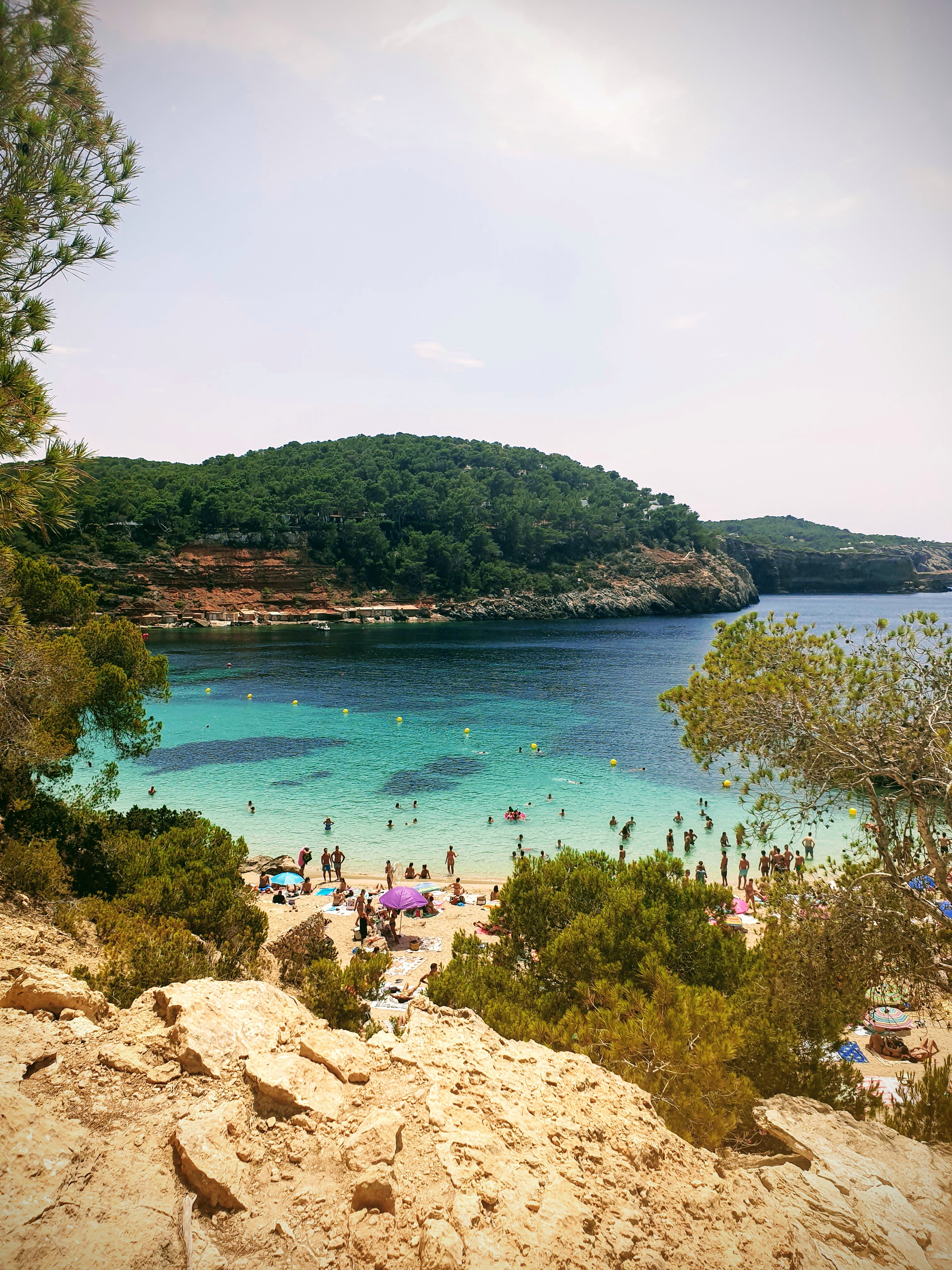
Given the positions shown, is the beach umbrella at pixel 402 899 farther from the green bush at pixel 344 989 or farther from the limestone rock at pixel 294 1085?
the limestone rock at pixel 294 1085

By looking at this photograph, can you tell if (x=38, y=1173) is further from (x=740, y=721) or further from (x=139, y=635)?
(x=139, y=635)

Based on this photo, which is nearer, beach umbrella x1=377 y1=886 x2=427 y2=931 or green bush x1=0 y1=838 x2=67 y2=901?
green bush x1=0 y1=838 x2=67 y2=901

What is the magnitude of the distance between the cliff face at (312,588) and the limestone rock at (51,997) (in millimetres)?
98144

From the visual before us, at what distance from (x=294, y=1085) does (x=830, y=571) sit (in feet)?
706

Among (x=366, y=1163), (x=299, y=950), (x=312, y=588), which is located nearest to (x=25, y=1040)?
(x=366, y=1163)

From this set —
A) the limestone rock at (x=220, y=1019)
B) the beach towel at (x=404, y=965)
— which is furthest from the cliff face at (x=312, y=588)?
the limestone rock at (x=220, y=1019)

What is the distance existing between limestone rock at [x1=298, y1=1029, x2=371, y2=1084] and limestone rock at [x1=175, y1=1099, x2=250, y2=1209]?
0.90 m

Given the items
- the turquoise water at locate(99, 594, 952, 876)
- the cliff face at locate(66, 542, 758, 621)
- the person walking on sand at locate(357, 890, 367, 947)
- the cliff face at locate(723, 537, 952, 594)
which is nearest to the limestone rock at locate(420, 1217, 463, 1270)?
the person walking on sand at locate(357, 890, 367, 947)

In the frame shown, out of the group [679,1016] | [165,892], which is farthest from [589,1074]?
[165,892]

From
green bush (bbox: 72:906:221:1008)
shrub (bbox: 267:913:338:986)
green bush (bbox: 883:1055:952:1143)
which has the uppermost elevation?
green bush (bbox: 72:906:221:1008)

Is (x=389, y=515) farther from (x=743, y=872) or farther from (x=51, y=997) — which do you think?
(x=51, y=997)

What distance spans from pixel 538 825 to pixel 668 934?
61.6 ft

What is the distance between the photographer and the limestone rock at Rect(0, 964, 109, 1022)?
581 cm

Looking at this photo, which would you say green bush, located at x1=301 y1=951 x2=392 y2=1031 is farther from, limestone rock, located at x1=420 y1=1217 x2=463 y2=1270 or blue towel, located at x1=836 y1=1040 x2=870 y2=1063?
blue towel, located at x1=836 y1=1040 x2=870 y2=1063
